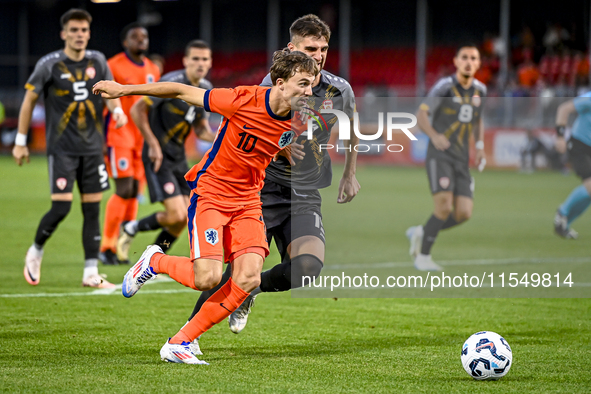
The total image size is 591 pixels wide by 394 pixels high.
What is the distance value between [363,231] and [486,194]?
5.11 m

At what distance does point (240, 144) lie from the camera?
4.39 metres

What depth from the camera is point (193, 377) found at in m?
4.00

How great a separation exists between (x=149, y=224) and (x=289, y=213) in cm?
313

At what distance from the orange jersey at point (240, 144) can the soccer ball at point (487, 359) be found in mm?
1437

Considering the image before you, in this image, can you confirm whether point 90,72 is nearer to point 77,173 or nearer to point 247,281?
point 77,173

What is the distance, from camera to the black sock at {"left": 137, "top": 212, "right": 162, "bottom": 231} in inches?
302

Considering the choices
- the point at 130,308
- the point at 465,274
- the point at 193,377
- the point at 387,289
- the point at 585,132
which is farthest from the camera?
the point at 585,132

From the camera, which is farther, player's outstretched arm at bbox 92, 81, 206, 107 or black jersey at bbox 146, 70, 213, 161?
black jersey at bbox 146, 70, 213, 161

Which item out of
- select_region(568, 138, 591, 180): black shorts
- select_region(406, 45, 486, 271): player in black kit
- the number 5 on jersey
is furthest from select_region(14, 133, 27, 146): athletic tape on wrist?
select_region(568, 138, 591, 180): black shorts

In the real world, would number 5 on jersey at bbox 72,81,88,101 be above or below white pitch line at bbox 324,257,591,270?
above

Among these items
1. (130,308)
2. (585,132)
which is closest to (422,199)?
(585,132)

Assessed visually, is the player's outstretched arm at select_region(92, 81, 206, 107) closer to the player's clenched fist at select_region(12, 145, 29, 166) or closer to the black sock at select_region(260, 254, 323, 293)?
the black sock at select_region(260, 254, 323, 293)

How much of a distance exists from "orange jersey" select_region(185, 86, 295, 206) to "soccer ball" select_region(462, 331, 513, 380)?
4.71 feet

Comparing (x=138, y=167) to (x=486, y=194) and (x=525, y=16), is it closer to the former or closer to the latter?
(x=486, y=194)
